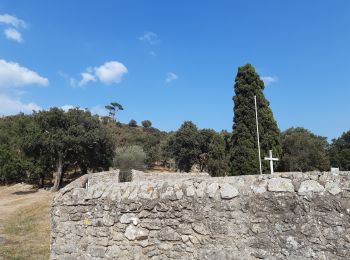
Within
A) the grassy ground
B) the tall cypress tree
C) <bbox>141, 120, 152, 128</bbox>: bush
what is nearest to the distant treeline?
the tall cypress tree

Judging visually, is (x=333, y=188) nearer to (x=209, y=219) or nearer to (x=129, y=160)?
(x=209, y=219)

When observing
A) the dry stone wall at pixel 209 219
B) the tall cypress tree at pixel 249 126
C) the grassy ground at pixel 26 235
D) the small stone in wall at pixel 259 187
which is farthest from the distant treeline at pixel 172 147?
the small stone in wall at pixel 259 187

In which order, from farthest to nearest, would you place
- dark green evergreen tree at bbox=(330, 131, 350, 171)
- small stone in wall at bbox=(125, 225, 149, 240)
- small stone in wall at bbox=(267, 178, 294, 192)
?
dark green evergreen tree at bbox=(330, 131, 350, 171)
small stone in wall at bbox=(125, 225, 149, 240)
small stone in wall at bbox=(267, 178, 294, 192)

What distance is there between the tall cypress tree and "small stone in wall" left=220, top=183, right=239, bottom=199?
2361 cm

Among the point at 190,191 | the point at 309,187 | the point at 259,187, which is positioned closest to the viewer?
the point at 309,187

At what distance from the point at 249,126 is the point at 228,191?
25.3 m

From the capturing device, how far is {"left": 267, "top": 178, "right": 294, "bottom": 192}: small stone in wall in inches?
194

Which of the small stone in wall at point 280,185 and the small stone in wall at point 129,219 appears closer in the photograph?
the small stone in wall at point 280,185

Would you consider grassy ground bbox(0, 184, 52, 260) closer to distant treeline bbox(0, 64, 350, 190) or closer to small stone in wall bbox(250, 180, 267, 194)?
small stone in wall bbox(250, 180, 267, 194)

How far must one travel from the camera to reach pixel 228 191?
5270mm

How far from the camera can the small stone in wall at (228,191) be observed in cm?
522

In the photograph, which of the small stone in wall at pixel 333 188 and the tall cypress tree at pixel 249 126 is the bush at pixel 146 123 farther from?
the small stone in wall at pixel 333 188

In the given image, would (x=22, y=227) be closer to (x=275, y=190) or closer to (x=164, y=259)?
(x=164, y=259)

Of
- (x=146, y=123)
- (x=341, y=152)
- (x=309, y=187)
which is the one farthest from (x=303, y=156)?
(x=146, y=123)
